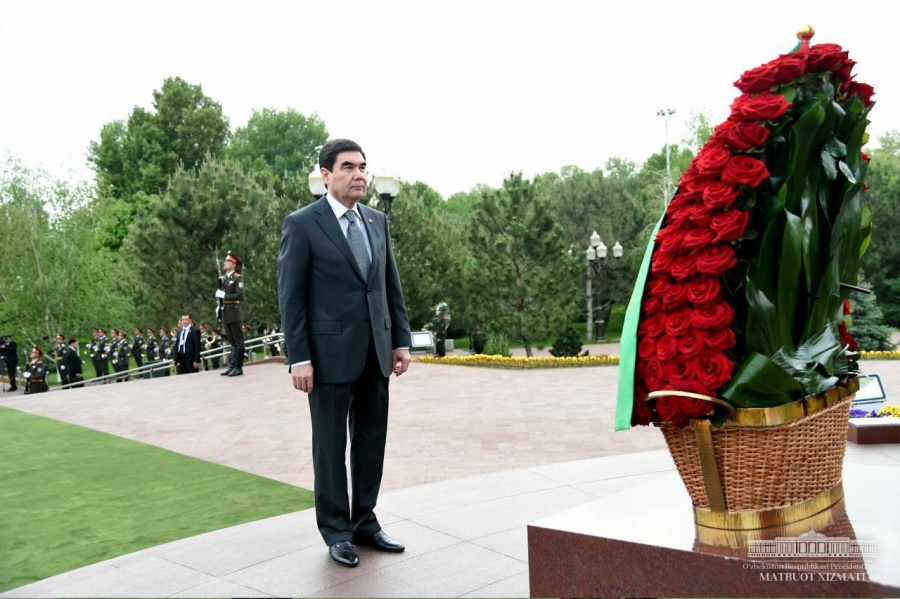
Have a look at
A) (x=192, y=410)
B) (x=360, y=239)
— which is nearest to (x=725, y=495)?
(x=360, y=239)

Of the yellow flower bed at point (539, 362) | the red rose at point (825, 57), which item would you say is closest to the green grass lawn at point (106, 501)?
the red rose at point (825, 57)

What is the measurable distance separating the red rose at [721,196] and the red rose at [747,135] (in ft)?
0.44

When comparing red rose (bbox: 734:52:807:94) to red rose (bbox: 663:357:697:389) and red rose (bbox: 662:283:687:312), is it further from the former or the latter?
red rose (bbox: 663:357:697:389)

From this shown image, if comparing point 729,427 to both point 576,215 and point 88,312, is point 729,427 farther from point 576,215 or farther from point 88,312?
point 576,215

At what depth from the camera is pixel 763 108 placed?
253 cm

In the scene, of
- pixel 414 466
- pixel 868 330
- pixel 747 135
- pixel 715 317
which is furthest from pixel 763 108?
pixel 868 330

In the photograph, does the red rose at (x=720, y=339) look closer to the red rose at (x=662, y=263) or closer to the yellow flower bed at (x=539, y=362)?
the red rose at (x=662, y=263)

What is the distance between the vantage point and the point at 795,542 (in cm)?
256

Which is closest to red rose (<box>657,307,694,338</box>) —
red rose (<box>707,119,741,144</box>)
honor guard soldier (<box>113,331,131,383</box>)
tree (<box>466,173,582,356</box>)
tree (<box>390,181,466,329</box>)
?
red rose (<box>707,119,741,144</box>)

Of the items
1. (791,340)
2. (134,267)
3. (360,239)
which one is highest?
(134,267)

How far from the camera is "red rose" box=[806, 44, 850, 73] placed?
8.77ft

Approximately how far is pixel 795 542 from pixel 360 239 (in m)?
2.45

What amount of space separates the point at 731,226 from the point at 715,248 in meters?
0.09

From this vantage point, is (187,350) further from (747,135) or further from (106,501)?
(747,135)
